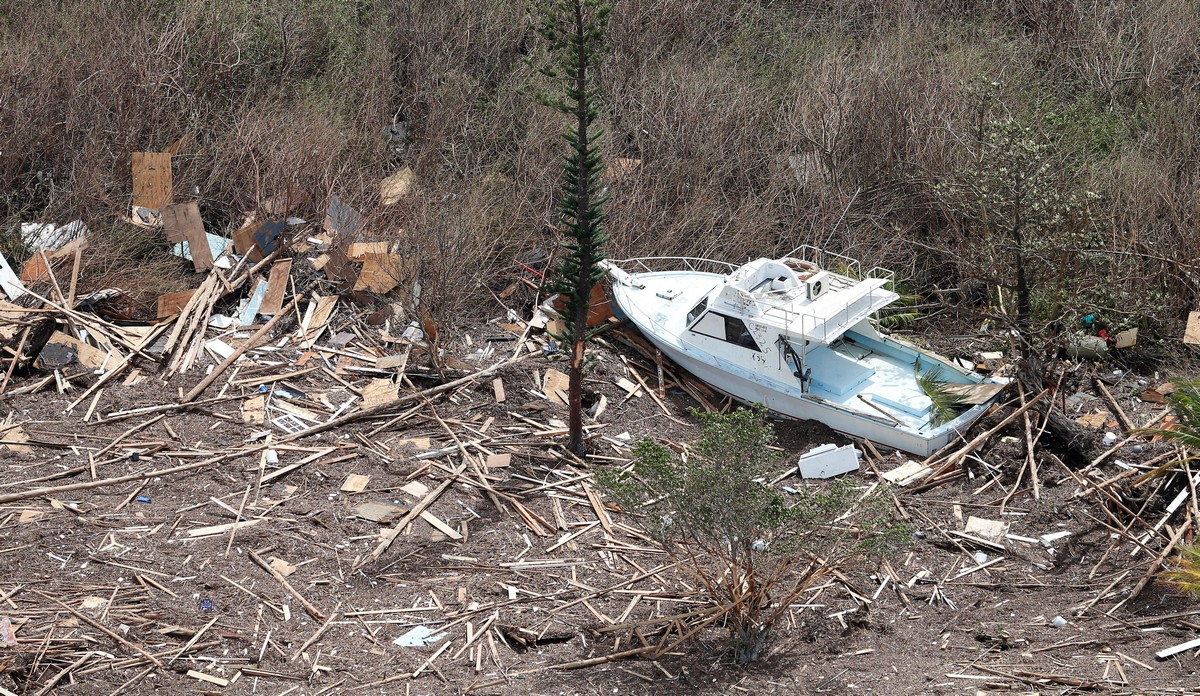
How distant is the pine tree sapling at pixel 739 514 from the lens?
752 centimetres

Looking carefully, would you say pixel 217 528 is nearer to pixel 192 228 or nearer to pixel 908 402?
pixel 192 228

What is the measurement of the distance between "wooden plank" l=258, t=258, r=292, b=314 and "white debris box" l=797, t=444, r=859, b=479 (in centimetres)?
629

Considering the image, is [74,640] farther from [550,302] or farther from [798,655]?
[550,302]

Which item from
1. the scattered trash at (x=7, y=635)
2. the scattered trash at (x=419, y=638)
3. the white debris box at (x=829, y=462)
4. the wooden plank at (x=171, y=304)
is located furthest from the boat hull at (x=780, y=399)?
the scattered trash at (x=7, y=635)

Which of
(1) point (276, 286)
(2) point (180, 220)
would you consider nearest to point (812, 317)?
(1) point (276, 286)

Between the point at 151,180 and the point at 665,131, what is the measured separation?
7.01 meters

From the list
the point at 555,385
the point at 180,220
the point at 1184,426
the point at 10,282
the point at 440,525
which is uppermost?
the point at 180,220

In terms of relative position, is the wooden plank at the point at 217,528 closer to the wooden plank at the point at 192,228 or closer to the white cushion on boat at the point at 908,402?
the wooden plank at the point at 192,228

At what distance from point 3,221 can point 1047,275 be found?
1257 cm

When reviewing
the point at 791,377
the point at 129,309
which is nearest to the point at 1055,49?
the point at 791,377

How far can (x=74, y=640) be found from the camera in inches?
298

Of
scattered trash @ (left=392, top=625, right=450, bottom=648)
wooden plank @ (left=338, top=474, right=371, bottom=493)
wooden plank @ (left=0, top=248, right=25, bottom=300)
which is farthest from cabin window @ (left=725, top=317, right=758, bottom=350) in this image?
wooden plank @ (left=0, top=248, right=25, bottom=300)

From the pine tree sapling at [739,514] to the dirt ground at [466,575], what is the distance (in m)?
0.44

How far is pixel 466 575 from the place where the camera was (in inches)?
354
